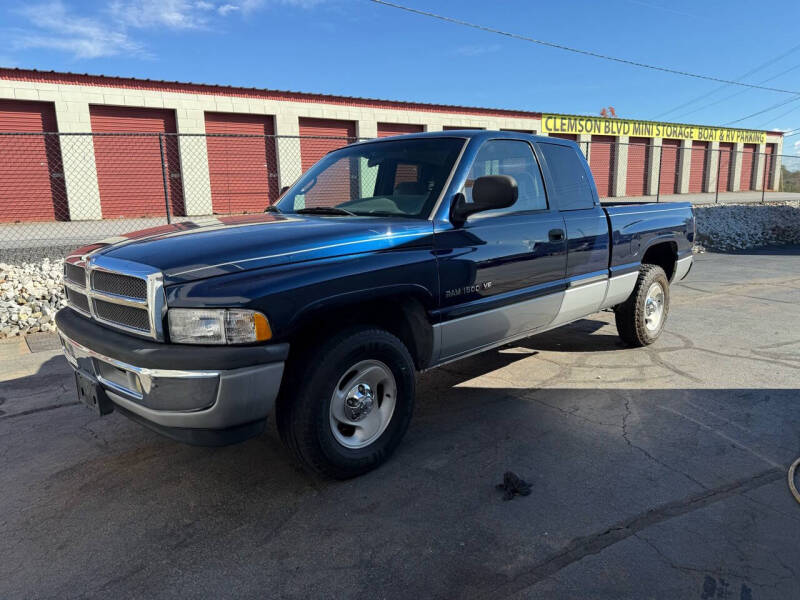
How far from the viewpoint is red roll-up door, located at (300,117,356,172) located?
1955 centimetres

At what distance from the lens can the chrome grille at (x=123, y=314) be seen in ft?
8.80

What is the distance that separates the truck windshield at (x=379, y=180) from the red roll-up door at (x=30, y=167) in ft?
45.8

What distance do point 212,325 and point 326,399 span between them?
0.70 metres

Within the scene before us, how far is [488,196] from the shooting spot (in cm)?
338

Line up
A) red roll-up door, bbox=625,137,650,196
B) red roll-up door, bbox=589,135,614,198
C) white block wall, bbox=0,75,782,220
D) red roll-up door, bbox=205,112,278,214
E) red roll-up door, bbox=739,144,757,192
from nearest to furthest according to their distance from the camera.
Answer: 1. white block wall, bbox=0,75,782,220
2. red roll-up door, bbox=205,112,278,214
3. red roll-up door, bbox=589,135,614,198
4. red roll-up door, bbox=625,137,650,196
5. red roll-up door, bbox=739,144,757,192

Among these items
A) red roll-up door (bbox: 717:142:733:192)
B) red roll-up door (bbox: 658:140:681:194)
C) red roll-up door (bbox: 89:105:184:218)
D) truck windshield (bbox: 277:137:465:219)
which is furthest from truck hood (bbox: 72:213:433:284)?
red roll-up door (bbox: 717:142:733:192)

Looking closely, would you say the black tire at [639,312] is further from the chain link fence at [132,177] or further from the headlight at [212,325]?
the chain link fence at [132,177]

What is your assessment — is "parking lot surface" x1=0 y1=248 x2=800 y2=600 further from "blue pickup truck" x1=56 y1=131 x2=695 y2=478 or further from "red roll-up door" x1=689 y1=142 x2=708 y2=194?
"red roll-up door" x1=689 y1=142 x2=708 y2=194

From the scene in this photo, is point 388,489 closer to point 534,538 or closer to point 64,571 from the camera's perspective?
point 534,538

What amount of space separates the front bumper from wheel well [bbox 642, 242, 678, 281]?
179 inches

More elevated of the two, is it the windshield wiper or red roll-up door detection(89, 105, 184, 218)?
red roll-up door detection(89, 105, 184, 218)

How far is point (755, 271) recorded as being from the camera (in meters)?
10.7

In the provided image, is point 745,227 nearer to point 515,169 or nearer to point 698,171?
point 515,169

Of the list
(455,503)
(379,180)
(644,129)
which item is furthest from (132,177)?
(644,129)
